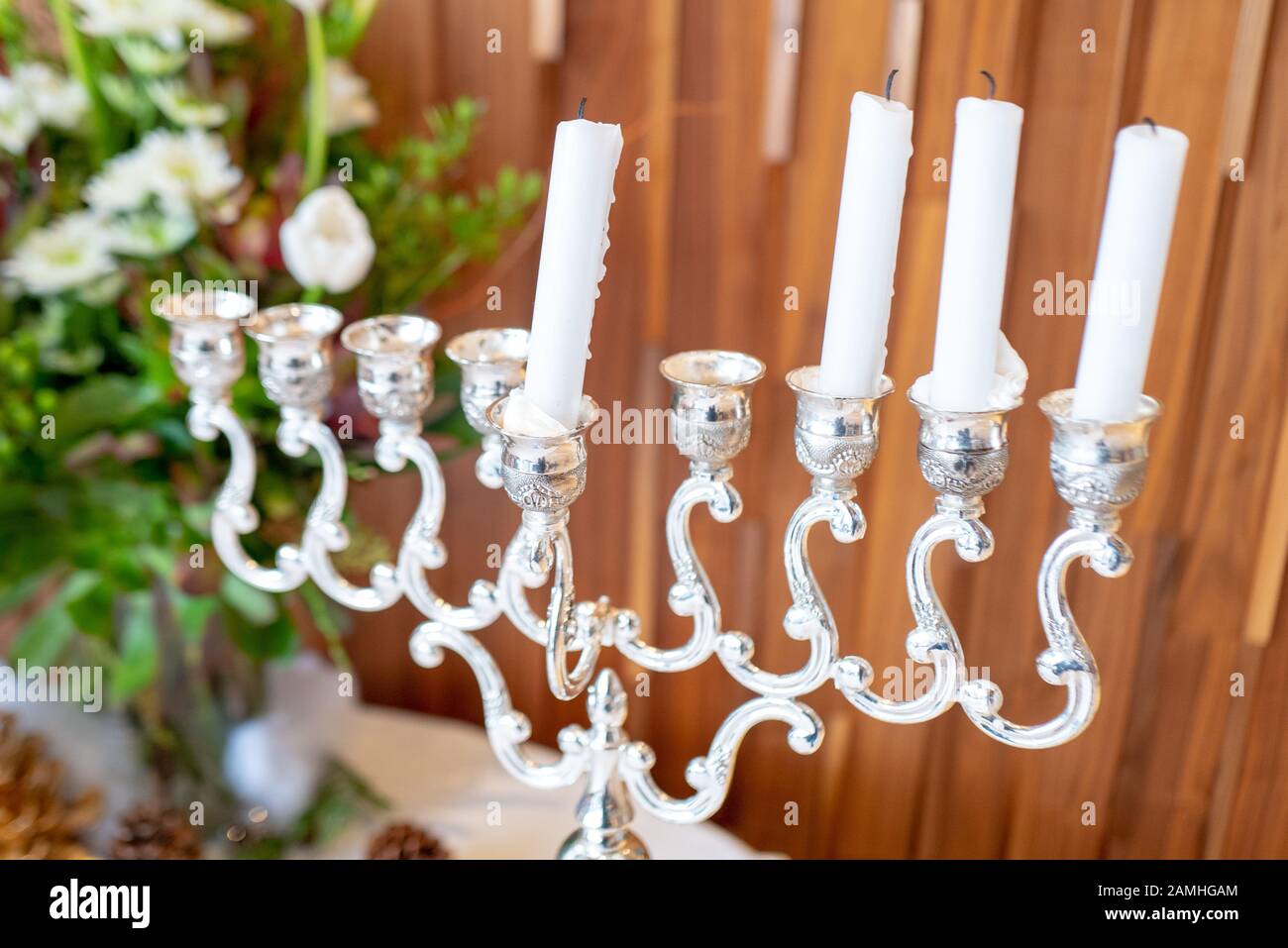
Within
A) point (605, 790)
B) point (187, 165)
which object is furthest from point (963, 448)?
point (187, 165)

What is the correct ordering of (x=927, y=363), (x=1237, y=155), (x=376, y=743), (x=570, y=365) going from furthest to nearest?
(x=376, y=743)
(x=927, y=363)
(x=1237, y=155)
(x=570, y=365)

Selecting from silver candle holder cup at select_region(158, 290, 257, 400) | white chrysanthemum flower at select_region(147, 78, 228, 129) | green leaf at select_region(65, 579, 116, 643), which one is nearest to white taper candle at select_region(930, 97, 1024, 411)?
silver candle holder cup at select_region(158, 290, 257, 400)

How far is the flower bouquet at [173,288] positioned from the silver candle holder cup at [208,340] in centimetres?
5

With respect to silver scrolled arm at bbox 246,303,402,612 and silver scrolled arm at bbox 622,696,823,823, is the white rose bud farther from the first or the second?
silver scrolled arm at bbox 622,696,823,823

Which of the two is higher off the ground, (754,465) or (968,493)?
(968,493)

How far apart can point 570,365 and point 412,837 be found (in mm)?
502

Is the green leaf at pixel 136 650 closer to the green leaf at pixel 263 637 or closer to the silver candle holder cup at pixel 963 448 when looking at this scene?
the green leaf at pixel 263 637

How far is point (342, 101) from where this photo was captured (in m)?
0.84

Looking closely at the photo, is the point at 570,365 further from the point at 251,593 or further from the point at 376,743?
the point at 376,743

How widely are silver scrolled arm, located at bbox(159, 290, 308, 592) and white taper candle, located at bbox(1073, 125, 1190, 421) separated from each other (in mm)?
444

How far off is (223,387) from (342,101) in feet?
0.94

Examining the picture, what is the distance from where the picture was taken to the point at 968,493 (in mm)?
526
